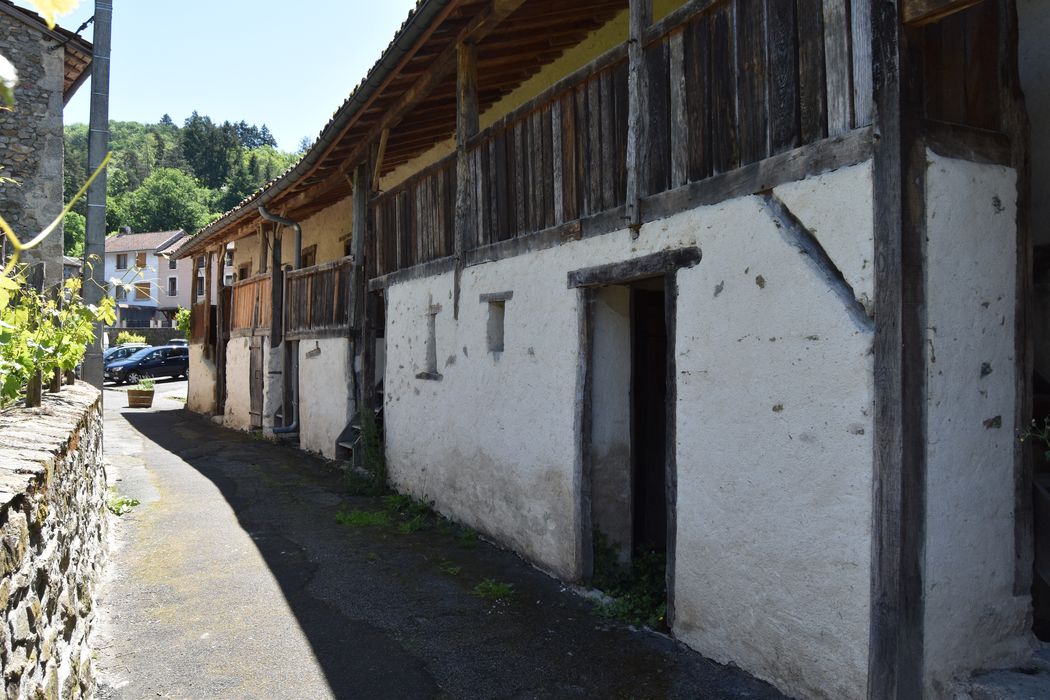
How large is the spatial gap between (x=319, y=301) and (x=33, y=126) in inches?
264

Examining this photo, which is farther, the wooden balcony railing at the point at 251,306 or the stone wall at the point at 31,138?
the wooden balcony railing at the point at 251,306

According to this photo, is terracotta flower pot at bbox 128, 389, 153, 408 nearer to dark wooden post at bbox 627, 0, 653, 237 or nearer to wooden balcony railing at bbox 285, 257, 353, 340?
wooden balcony railing at bbox 285, 257, 353, 340

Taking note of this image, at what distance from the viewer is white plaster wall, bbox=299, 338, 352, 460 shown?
11227 millimetres

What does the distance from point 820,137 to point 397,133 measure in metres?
6.77

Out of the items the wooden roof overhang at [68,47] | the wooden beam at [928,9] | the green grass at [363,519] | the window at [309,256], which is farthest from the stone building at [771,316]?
the wooden roof overhang at [68,47]

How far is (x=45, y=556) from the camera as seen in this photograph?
307 cm

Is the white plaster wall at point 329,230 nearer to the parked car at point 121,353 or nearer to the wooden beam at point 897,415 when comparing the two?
the wooden beam at point 897,415

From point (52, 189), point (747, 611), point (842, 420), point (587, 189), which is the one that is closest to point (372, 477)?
point (587, 189)

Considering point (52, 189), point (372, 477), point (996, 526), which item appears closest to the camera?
point (996, 526)

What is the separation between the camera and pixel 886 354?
332 centimetres

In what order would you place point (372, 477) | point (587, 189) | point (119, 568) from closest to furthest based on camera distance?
point (587, 189), point (119, 568), point (372, 477)

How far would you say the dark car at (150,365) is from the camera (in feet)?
99.2

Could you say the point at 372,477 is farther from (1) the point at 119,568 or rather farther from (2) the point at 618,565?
(2) the point at 618,565

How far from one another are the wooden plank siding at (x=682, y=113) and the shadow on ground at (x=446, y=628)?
110 inches
